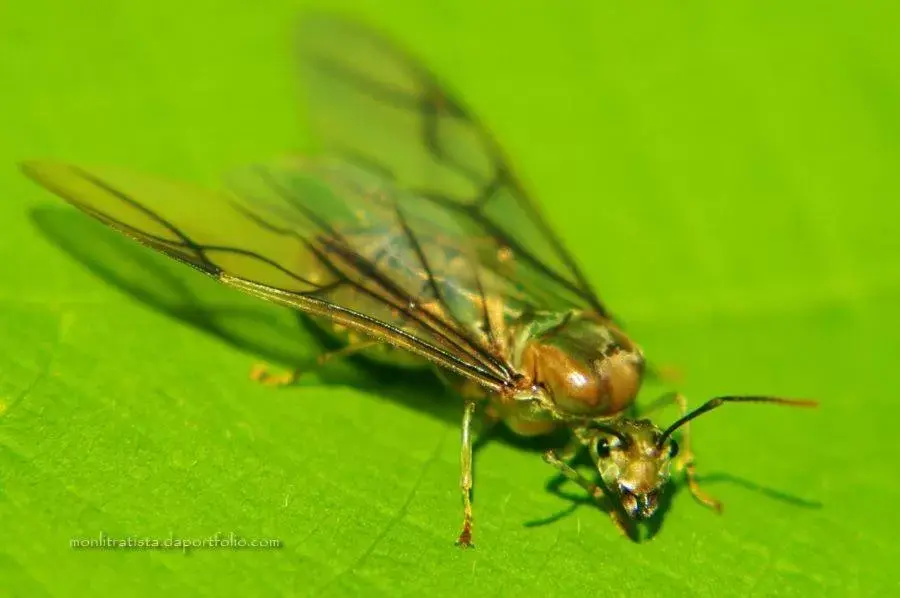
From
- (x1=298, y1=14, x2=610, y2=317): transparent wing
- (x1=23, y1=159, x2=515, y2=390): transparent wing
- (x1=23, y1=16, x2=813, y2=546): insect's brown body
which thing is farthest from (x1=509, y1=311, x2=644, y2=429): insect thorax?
(x1=298, y1=14, x2=610, y2=317): transparent wing

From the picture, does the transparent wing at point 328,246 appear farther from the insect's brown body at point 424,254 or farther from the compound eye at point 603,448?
the compound eye at point 603,448

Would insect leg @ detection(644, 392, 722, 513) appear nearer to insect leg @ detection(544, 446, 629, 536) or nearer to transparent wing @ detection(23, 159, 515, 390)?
insect leg @ detection(544, 446, 629, 536)

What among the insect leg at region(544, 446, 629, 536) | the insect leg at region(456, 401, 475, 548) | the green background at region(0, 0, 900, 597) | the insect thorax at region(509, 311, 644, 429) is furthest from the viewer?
the insect thorax at region(509, 311, 644, 429)

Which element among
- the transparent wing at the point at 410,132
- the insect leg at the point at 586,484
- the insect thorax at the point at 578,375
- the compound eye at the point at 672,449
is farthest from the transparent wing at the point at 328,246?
the compound eye at the point at 672,449

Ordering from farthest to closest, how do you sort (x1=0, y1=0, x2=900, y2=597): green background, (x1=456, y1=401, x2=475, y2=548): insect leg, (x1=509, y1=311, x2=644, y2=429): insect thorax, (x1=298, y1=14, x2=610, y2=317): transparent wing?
1. (x1=298, y1=14, x2=610, y2=317): transparent wing
2. (x1=509, y1=311, x2=644, y2=429): insect thorax
3. (x1=456, y1=401, x2=475, y2=548): insect leg
4. (x1=0, y1=0, x2=900, y2=597): green background

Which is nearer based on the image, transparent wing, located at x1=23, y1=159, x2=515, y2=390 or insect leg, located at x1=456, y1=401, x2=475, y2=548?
insect leg, located at x1=456, y1=401, x2=475, y2=548

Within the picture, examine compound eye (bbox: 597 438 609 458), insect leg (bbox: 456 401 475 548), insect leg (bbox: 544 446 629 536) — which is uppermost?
compound eye (bbox: 597 438 609 458)

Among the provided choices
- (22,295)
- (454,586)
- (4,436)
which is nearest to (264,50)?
(22,295)
